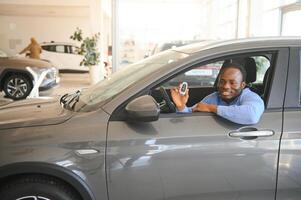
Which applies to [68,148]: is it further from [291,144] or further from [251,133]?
[291,144]

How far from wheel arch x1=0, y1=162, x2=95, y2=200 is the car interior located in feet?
2.29

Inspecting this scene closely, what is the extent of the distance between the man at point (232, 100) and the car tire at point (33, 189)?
2.98ft

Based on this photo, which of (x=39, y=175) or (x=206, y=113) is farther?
(x=206, y=113)

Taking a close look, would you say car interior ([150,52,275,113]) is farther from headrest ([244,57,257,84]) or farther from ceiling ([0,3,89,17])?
ceiling ([0,3,89,17])

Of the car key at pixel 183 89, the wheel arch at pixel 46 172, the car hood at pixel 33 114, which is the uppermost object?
the car key at pixel 183 89

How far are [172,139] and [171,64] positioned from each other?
481 millimetres

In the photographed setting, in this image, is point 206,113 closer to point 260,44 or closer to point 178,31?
point 260,44

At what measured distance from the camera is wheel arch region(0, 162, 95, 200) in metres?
2.23

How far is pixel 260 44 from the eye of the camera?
2.54 meters

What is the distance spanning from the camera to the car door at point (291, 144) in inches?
93.4

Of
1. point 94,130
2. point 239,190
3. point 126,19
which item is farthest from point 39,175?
point 126,19

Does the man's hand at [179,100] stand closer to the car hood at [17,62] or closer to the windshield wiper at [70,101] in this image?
the windshield wiper at [70,101]

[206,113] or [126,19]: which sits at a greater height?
[126,19]

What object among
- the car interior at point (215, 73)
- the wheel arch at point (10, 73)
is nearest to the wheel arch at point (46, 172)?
the car interior at point (215, 73)
